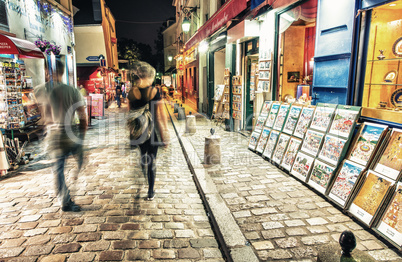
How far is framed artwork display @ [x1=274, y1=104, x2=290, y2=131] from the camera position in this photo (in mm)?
5781

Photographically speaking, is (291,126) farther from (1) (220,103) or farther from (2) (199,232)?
(1) (220,103)

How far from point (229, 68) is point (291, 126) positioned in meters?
5.40

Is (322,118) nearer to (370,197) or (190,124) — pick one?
(370,197)

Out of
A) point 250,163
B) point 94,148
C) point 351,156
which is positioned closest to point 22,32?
point 94,148

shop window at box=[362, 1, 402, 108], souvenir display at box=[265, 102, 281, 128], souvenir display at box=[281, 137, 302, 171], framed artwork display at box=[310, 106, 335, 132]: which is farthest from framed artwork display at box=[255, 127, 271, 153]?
shop window at box=[362, 1, 402, 108]

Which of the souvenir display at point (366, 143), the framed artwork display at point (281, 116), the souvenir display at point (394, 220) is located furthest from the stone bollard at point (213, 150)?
the souvenir display at point (394, 220)

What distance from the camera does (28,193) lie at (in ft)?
15.4

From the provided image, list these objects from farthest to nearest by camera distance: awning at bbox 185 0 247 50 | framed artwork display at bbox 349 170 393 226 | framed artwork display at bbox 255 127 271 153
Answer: awning at bbox 185 0 247 50, framed artwork display at bbox 255 127 271 153, framed artwork display at bbox 349 170 393 226

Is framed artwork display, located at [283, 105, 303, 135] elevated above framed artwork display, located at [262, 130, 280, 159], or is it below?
above

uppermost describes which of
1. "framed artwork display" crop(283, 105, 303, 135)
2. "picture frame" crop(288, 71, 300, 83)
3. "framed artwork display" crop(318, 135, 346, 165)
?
"picture frame" crop(288, 71, 300, 83)

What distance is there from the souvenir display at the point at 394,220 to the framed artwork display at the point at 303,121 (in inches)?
85.6

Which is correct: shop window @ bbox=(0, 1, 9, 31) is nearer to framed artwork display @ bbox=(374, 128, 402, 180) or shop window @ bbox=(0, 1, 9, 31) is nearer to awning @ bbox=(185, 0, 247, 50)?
awning @ bbox=(185, 0, 247, 50)

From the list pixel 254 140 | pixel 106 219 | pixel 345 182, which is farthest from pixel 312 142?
pixel 106 219

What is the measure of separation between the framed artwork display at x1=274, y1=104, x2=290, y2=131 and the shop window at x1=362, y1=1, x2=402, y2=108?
5.49 feet
